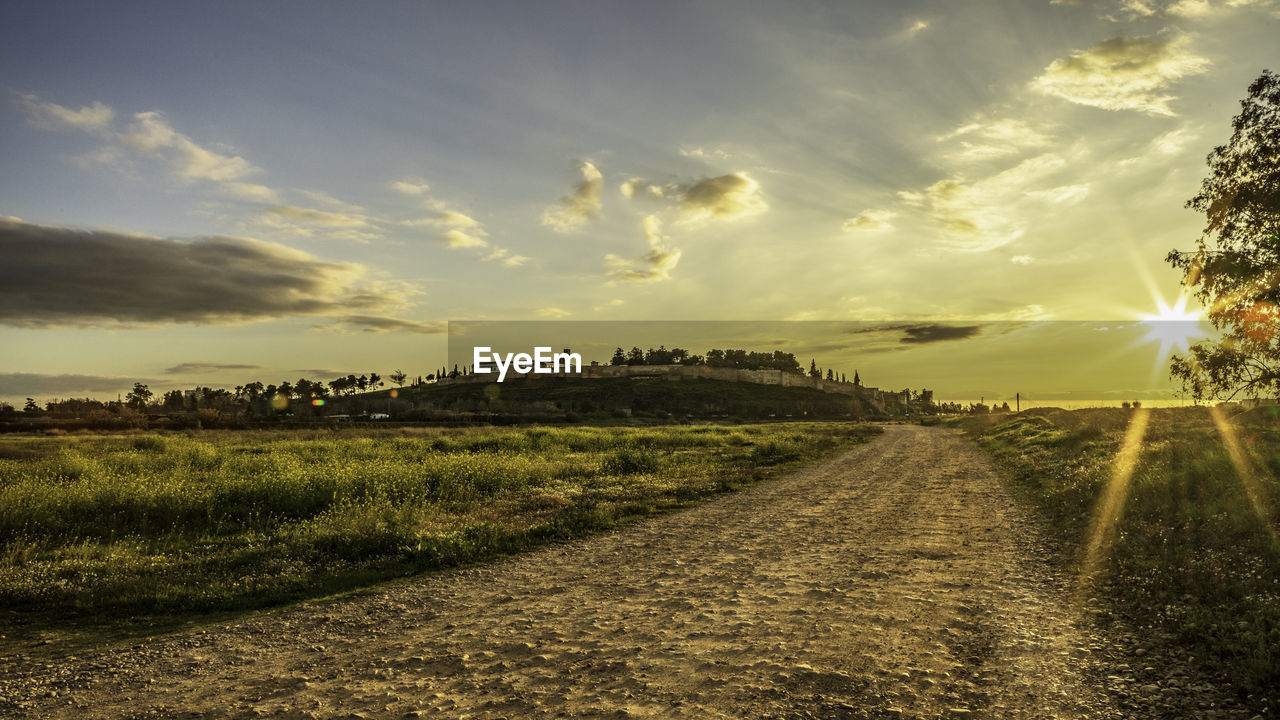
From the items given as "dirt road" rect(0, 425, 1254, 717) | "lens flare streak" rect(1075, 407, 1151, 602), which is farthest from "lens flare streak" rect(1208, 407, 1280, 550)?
"dirt road" rect(0, 425, 1254, 717)

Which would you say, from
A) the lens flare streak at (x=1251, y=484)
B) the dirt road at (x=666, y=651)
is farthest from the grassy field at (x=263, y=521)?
the lens flare streak at (x=1251, y=484)

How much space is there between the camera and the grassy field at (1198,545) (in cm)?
686

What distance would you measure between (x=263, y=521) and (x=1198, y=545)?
19.9 m

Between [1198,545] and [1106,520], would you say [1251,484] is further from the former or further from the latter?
[1198,545]

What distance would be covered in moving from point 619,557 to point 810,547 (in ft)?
12.6

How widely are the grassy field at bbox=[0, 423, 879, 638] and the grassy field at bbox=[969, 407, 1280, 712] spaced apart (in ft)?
34.4

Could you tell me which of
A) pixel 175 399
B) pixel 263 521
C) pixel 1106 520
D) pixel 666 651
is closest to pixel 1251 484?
pixel 1106 520

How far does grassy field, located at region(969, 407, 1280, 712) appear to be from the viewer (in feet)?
22.5

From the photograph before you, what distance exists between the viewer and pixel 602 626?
7918 millimetres

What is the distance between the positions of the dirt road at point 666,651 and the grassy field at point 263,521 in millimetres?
2069

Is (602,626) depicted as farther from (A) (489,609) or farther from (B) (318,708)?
(B) (318,708)

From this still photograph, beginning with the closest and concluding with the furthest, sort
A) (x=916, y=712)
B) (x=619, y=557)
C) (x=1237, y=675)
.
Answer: (x=916, y=712) < (x=1237, y=675) < (x=619, y=557)

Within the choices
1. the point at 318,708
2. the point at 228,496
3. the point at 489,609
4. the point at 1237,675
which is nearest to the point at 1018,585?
the point at 1237,675

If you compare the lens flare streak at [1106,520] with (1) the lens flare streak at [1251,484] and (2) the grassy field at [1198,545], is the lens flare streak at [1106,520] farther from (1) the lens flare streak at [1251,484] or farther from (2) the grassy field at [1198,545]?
(1) the lens flare streak at [1251,484]
